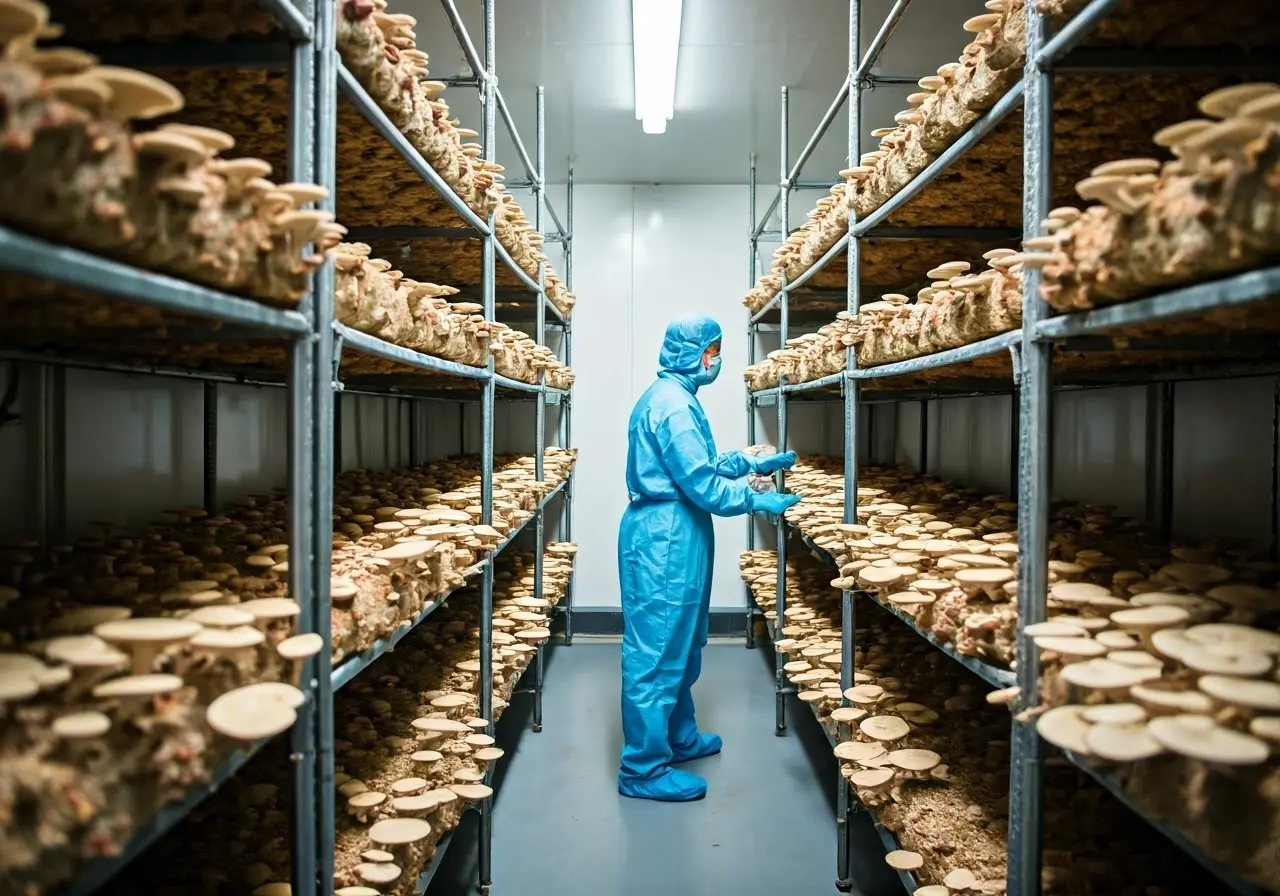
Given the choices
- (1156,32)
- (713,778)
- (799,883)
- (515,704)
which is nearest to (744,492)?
(713,778)

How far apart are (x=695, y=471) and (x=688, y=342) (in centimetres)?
81

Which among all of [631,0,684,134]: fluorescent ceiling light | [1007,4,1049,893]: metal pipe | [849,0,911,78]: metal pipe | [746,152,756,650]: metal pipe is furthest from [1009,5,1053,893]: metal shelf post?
[746,152,756,650]: metal pipe

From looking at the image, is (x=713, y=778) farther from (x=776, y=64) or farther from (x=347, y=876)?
(x=776, y=64)

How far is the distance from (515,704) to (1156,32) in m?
5.00

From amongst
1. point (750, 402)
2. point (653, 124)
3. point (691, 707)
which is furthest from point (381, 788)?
point (750, 402)

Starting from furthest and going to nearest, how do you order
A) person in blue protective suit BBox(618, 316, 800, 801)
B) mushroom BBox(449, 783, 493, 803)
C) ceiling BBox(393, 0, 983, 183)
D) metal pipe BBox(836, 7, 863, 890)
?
1. ceiling BBox(393, 0, 983, 183)
2. person in blue protective suit BBox(618, 316, 800, 801)
3. metal pipe BBox(836, 7, 863, 890)
4. mushroom BBox(449, 783, 493, 803)

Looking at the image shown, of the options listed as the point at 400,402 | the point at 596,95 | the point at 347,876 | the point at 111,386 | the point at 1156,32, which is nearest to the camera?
the point at 1156,32

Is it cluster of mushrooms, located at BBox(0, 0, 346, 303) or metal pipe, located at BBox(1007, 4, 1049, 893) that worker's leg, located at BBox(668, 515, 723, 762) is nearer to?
metal pipe, located at BBox(1007, 4, 1049, 893)

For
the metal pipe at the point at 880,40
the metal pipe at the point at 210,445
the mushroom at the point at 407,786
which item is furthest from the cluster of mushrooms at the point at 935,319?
the metal pipe at the point at 210,445

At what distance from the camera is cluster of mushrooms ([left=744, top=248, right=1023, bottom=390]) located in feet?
6.68

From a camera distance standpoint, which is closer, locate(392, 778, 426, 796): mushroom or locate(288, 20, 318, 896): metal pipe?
locate(288, 20, 318, 896): metal pipe

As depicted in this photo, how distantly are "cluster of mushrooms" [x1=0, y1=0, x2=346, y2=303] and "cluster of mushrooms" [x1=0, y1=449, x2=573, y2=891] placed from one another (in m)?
0.57

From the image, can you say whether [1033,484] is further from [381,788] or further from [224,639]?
[381,788]

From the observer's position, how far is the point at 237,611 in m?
1.52
